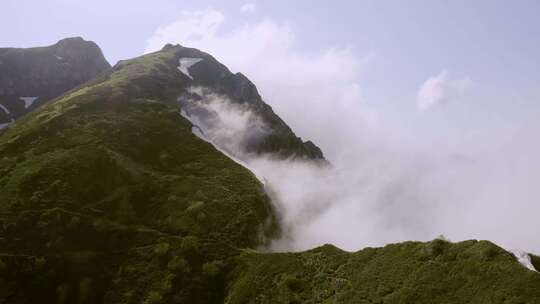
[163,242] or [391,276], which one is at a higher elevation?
[163,242]

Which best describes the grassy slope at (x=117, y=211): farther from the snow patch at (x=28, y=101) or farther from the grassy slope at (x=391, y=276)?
the snow patch at (x=28, y=101)

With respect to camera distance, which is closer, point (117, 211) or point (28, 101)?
point (117, 211)

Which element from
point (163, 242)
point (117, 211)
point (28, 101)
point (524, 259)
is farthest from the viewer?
point (28, 101)

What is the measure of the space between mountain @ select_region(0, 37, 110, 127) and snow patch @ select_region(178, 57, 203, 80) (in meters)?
59.9

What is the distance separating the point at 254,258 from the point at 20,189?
41796 millimetres

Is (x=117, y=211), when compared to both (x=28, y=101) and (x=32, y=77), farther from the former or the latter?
(x=32, y=77)

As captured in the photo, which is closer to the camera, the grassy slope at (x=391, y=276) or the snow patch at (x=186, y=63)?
the grassy slope at (x=391, y=276)

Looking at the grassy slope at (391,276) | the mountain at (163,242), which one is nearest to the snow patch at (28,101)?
the mountain at (163,242)

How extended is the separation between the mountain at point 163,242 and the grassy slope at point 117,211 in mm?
195

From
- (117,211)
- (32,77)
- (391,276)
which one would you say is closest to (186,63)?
(32,77)

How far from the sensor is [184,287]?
4934 cm

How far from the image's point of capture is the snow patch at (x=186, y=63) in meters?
168

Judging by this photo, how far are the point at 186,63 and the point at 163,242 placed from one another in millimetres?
139638

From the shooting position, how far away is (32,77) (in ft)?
594
